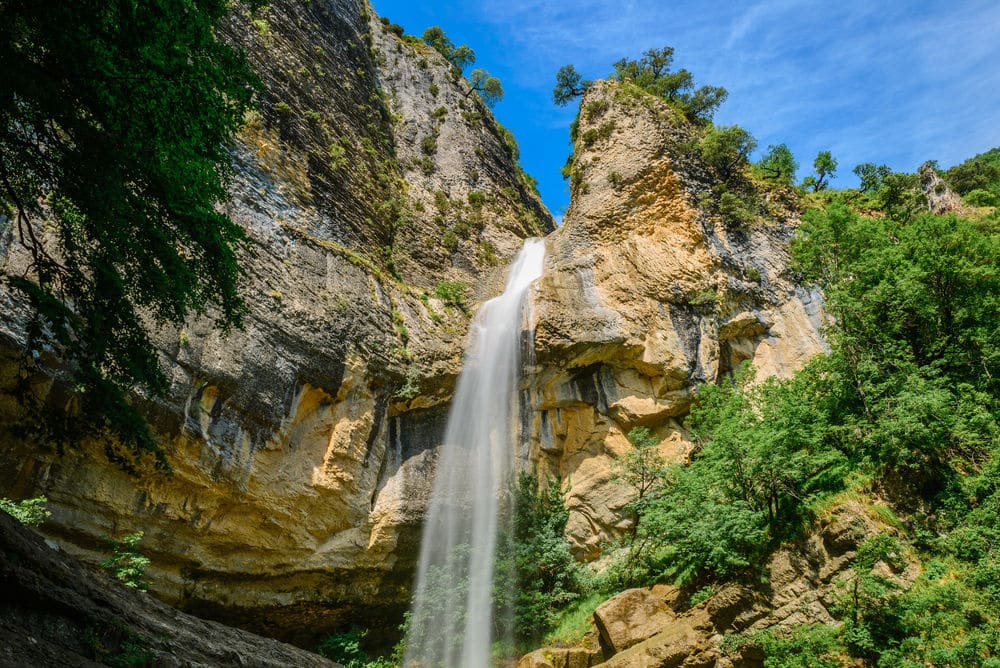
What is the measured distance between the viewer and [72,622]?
529cm

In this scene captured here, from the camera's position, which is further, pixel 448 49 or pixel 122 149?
pixel 448 49

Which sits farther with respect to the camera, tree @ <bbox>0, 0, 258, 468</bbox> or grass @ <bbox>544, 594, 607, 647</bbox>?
grass @ <bbox>544, 594, 607, 647</bbox>

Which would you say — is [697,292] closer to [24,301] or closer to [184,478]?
[184,478]

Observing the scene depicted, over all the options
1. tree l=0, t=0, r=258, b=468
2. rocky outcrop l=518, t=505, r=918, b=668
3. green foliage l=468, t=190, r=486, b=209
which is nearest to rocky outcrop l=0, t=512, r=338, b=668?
tree l=0, t=0, r=258, b=468

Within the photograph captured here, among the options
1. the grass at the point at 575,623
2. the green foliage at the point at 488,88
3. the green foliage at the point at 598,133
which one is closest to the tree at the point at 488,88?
the green foliage at the point at 488,88

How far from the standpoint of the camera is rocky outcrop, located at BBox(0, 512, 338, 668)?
4707mm

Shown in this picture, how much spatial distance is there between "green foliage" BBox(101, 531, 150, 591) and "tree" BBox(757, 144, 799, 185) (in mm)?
23971

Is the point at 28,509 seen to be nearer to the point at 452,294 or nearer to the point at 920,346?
the point at 452,294

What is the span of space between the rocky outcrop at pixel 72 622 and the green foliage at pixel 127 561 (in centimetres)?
476

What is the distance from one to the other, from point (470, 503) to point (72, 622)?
12.0 metres

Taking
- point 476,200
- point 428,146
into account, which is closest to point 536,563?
point 476,200

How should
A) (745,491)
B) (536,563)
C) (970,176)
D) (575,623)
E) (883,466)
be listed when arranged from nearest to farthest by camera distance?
(883,466) < (745,491) < (575,623) < (536,563) < (970,176)

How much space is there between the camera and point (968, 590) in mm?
9164

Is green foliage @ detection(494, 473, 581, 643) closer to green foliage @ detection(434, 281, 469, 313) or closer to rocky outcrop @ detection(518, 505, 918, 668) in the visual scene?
rocky outcrop @ detection(518, 505, 918, 668)
